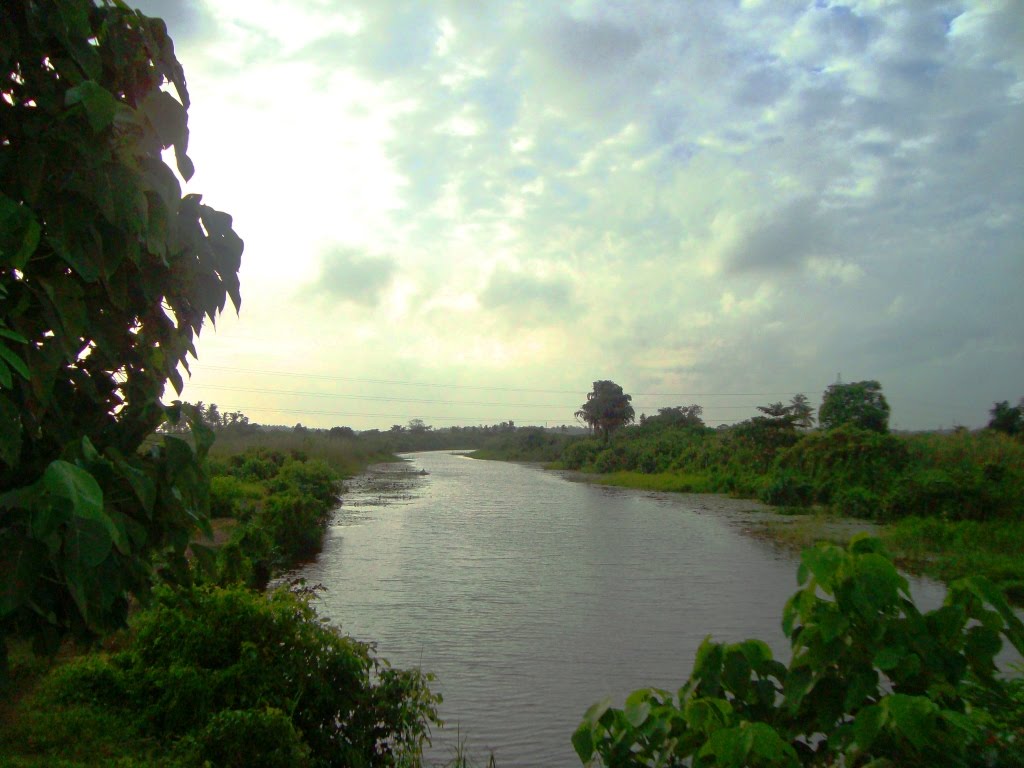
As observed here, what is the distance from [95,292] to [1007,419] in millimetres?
37575

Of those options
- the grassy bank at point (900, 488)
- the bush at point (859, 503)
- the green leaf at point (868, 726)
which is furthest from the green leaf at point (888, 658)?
the bush at point (859, 503)

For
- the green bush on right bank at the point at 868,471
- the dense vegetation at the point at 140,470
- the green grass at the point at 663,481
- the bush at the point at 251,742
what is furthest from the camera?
the green grass at the point at 663,481

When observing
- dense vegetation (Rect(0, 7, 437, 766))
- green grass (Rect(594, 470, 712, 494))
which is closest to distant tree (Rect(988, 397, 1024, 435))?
green grass (Rect(594, 470, 712, 494))

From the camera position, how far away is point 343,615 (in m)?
11.0

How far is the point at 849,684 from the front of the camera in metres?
2.43

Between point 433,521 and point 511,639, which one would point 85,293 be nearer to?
point 511,639

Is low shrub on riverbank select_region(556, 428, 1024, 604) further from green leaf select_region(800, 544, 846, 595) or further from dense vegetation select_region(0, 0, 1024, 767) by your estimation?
green leaf select_region(800, 544, 846, 595)

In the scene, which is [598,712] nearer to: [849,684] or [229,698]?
[849,684]

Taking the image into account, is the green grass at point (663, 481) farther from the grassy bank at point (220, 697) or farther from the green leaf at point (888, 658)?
the green leaf at point (888, 658)

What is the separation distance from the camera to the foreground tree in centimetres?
163

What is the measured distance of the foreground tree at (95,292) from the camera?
1.63m

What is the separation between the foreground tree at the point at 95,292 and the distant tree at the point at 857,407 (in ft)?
104

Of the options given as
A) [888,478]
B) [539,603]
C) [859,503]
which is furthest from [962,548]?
[539,603]

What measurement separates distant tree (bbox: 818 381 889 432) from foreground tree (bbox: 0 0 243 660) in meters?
31.7
